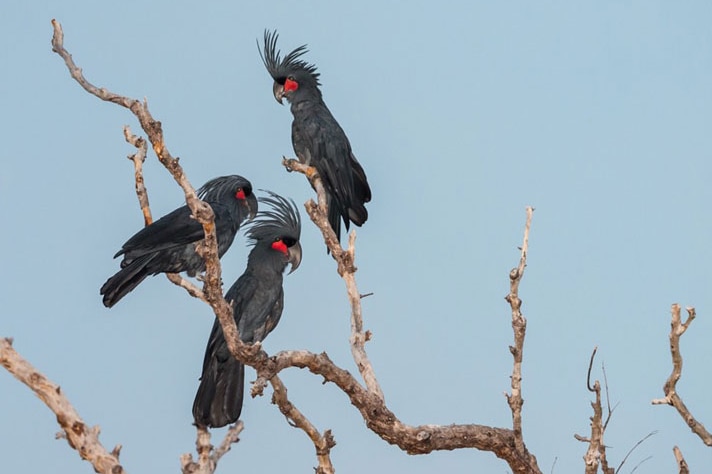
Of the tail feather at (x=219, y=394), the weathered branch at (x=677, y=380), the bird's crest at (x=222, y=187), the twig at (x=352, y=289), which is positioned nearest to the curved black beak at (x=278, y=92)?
the bird's crest at (x=222, y=187)

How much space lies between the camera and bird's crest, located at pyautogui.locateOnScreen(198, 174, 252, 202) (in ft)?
29.1

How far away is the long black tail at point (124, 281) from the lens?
7660mm

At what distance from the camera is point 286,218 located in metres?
8.78

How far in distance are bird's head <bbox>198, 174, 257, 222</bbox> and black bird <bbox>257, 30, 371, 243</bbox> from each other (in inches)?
40.2

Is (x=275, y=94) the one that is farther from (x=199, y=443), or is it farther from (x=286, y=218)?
(x=199, y=443)

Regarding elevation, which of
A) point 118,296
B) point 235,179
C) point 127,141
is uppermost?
point 235,179

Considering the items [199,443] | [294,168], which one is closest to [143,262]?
[199,443]

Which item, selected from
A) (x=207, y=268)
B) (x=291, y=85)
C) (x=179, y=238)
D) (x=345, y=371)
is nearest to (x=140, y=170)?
(x=179, y=238)

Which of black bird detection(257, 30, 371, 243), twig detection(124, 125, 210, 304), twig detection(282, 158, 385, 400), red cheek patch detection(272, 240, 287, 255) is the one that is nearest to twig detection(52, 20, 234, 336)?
twig detection(124, 125, 210, 304)

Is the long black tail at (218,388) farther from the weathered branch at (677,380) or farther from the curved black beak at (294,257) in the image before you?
the weathered branch at (677,380)

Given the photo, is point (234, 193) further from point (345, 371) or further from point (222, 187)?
point (345, 371)

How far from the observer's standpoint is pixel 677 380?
6520 mm

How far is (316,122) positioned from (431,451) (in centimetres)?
417

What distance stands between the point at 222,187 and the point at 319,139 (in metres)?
Answer: 1.49
